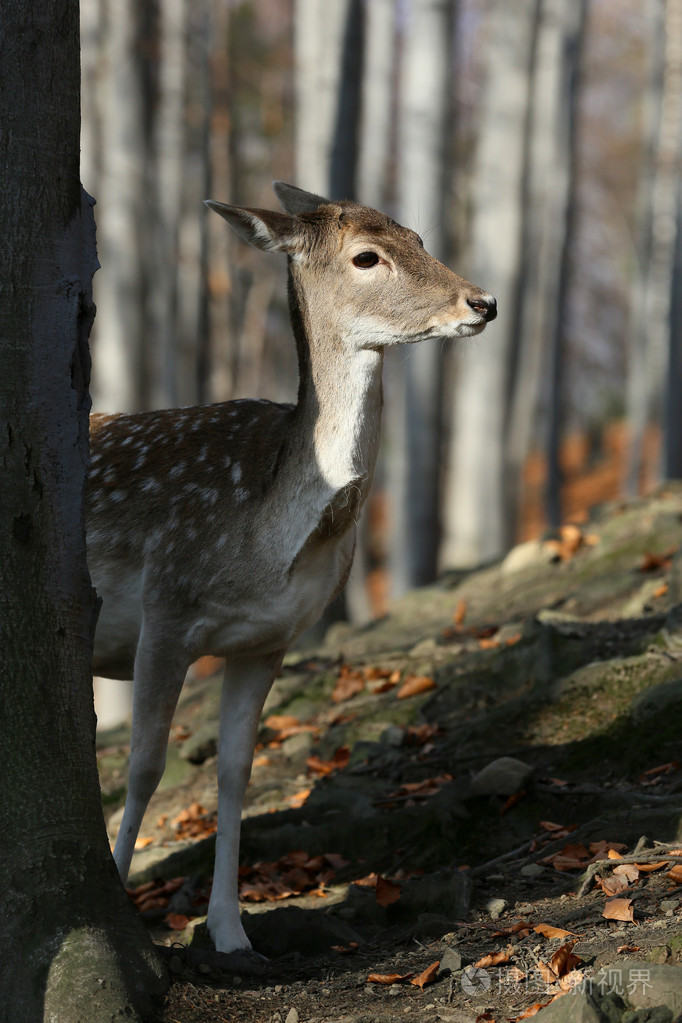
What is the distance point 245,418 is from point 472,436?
1234 centimetres

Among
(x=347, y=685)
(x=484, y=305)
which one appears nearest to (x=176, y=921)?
(x=347, y=685)

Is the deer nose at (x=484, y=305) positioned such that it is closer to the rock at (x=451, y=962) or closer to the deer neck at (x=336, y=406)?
the deer neck at (x=336, y=406)

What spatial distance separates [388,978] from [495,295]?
576 inches

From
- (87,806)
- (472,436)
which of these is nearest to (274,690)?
(87,806)

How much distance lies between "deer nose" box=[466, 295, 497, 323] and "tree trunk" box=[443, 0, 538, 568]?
11.5m

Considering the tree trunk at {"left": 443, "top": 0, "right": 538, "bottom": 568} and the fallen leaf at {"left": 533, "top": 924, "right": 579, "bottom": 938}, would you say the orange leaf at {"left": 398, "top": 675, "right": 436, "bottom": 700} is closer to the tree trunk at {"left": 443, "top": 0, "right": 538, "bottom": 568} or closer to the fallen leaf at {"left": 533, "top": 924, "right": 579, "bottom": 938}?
the fallen leaf at {"left": 533, "top": 924, "right": 579, "bottom": 938}

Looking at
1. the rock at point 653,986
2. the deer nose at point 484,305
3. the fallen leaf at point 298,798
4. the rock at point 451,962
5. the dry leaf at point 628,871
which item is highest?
the deer nose at point 484,305

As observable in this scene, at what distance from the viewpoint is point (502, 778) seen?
17.8 ft

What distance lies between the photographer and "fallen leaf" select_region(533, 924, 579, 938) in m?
3.98

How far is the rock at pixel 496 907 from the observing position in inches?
174

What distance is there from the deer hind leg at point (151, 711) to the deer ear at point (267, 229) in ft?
6.12

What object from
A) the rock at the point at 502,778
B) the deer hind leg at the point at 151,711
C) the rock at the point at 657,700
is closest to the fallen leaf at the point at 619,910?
the rock at the point at 502,778

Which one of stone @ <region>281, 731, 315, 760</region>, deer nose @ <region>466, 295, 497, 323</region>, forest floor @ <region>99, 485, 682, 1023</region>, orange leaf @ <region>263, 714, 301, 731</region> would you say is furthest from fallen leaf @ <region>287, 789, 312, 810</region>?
deer nose @ <region>466, 295, 497, 323</region>

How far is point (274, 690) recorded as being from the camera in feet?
27.2
